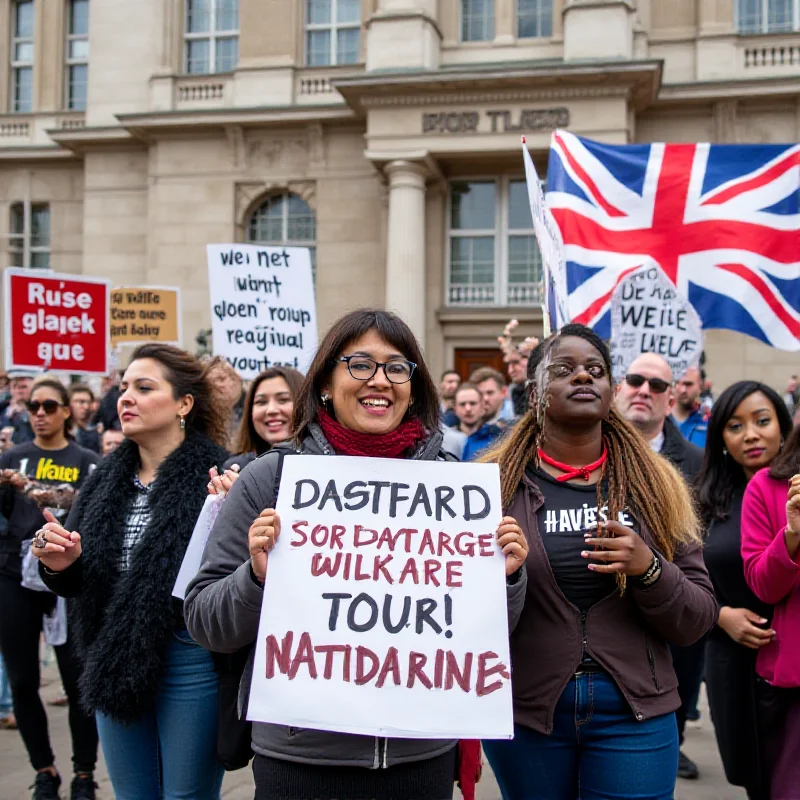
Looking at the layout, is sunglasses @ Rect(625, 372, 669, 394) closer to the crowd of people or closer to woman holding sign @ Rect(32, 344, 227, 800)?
the crowd of people

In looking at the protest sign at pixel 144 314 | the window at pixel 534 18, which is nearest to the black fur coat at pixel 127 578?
the protest sign at pixel 144 314

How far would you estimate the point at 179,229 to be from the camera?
20.6m

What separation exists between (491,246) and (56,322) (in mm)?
12990

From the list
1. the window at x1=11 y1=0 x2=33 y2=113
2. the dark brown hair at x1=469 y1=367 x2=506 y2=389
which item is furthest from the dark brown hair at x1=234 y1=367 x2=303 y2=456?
the window at x1=11 y1=0 x2=33 y2=113

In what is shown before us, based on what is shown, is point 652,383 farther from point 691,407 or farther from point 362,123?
point 362,123

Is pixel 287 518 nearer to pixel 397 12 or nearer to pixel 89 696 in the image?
pixel 89 696

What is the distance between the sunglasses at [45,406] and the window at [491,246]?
15.0 m

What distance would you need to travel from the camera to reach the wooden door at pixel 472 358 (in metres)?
19.7

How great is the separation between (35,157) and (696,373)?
2067cm

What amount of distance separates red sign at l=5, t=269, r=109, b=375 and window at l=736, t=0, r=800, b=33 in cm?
1602

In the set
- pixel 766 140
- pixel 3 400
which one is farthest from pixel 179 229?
pixel 766 140

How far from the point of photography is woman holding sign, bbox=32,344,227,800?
121 inches

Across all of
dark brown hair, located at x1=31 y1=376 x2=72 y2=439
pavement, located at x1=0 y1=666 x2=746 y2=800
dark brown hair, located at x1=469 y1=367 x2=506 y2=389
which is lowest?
pavement, located at x1=0 y1=666 x2=746 y2=800

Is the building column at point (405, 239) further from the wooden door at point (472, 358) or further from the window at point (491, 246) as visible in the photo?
the wooden door at point (472, 358)
